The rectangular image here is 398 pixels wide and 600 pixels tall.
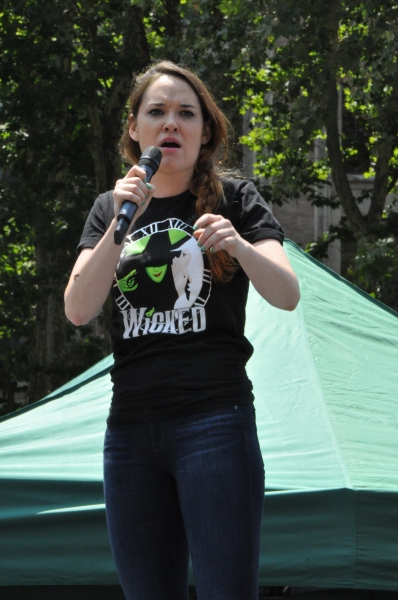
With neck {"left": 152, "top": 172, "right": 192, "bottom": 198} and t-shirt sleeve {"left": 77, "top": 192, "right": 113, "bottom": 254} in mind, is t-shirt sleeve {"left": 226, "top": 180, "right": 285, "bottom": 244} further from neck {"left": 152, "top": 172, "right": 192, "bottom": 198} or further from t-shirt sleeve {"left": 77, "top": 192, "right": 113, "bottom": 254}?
t-shirt sleeve {"left": 77, "top": 192, "right": 113, "bottom": 254}

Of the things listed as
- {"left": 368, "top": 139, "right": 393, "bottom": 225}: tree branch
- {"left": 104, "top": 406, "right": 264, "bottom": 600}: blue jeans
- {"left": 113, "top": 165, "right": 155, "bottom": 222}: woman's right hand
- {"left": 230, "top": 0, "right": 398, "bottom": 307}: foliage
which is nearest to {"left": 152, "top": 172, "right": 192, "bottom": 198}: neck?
{"left": 113, "top": 165, "right": 155, "bottom": 222}: woman's right hand

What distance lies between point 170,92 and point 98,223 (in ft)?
1.10

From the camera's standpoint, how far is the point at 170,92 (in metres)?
2.06

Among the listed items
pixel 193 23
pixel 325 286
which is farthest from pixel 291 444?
pixel 193 23

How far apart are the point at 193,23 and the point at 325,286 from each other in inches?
251

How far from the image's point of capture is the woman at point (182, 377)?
5.72 feet

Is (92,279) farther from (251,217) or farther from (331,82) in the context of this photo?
(331,82)

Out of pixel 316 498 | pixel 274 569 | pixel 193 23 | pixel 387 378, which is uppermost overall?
pixel 193 23

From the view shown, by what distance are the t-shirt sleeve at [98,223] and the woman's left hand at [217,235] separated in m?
0.35

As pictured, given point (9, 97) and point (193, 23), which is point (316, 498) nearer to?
point (193, 23)

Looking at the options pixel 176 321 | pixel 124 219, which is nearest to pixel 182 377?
pixel 176 321

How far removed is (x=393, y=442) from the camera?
3.67 meters

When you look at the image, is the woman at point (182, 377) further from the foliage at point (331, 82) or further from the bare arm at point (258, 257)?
the foliage at point (331, 82)

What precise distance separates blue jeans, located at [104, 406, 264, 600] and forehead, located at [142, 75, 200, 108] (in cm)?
71
